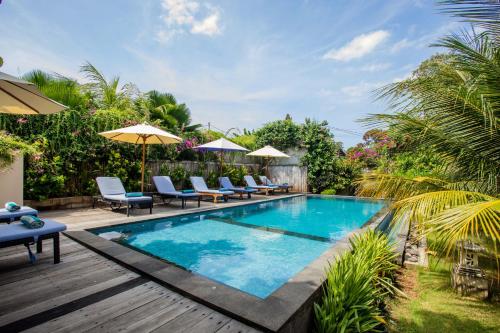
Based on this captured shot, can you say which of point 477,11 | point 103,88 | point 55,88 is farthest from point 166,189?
point 477,11

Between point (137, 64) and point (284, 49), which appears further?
point (137, 64)

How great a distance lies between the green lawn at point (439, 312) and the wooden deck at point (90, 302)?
2419 mm

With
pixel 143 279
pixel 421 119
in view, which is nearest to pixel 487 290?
pixel 421 119

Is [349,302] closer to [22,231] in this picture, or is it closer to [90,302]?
[90,302]

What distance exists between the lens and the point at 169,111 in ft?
42.1

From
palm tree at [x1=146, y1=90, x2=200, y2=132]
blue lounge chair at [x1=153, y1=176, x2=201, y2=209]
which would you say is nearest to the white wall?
blue lounge chair at [x1=153, y1=176, x2=201, y2=209]

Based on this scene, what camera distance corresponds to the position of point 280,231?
638 cm

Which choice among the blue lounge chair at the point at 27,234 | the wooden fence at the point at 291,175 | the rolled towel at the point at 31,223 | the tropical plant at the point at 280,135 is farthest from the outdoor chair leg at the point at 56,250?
the tropical plant at the point at 280,135

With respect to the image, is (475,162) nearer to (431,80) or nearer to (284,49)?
(431,80)

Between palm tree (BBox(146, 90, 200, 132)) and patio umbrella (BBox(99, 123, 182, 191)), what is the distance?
160 inches

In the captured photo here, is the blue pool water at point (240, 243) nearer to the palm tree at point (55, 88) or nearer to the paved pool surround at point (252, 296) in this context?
the paved pool surround at point (252, 296)

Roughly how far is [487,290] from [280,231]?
3.82 meters

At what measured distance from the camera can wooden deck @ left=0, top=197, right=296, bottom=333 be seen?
6.79 feet

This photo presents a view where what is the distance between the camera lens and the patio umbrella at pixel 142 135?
23.3ft
